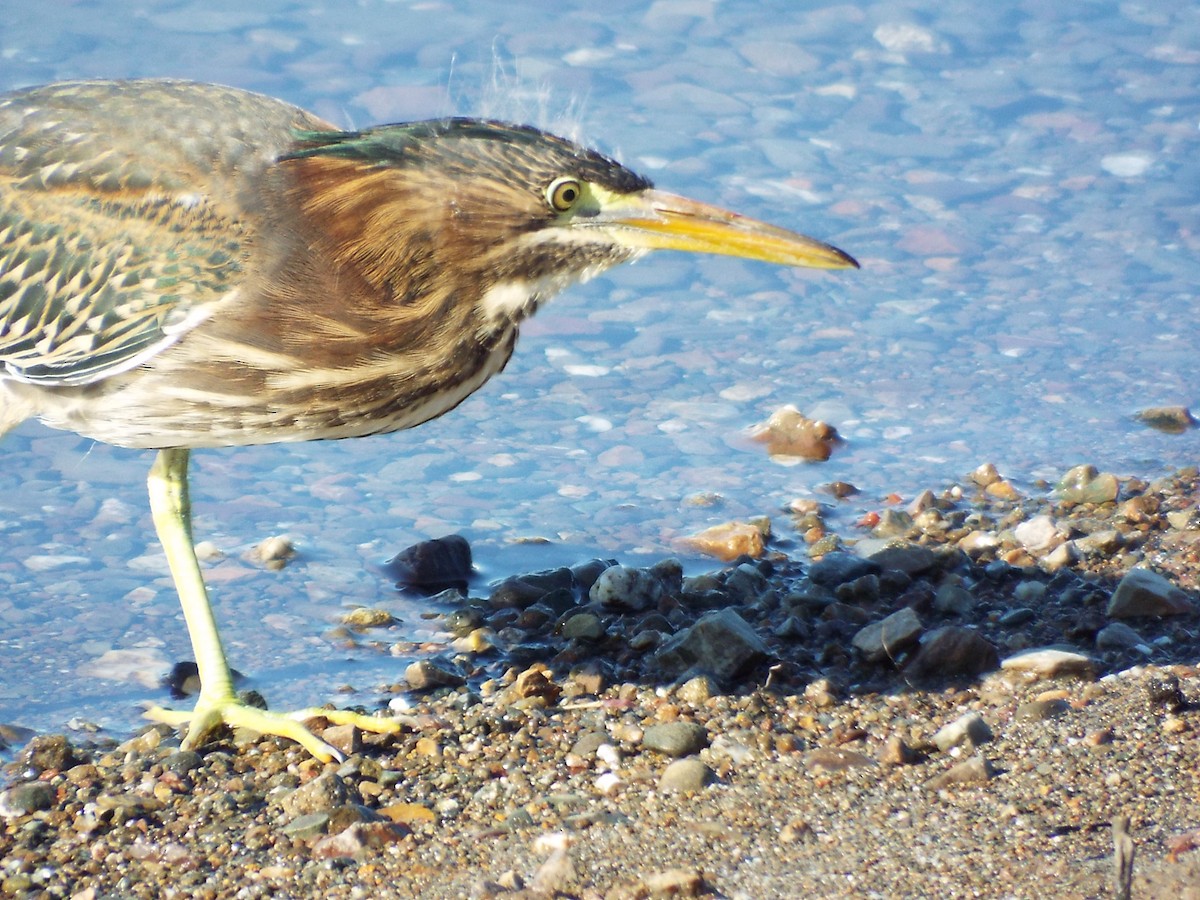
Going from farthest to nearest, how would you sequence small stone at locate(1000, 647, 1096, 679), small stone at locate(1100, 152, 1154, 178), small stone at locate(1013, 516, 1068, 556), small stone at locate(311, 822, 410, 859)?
small stone at locate(1100, 152, 1154, 178), small stone at locate(1013, 516, 1068, 556), small stone at locate(1000, 647, 1096, 679), small stone at locate(311, 822, 410, 859)

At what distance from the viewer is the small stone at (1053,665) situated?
4.56m

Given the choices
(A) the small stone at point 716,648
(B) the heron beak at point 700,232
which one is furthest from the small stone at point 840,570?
(B) the heron beak at point 700,232

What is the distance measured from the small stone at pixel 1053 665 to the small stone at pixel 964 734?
44cm

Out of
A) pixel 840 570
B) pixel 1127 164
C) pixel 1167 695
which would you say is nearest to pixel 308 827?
pixel 840 570

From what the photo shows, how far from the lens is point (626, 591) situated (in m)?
5.26

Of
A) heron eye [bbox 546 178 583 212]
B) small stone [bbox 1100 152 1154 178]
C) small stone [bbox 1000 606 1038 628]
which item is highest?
heron eye [bbox 546 178 583 212]

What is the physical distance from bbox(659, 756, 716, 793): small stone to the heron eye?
1.63 m

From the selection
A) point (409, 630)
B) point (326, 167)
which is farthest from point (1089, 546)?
point (326, 167)

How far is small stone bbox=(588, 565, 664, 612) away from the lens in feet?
17.3

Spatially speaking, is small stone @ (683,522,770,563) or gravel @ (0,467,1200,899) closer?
gravel @ (0,467,1200,899)

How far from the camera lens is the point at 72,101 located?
496cm

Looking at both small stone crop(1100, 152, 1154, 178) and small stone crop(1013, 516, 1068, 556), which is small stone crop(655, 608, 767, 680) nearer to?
small stone crop(1013, 516, 1068, 556)

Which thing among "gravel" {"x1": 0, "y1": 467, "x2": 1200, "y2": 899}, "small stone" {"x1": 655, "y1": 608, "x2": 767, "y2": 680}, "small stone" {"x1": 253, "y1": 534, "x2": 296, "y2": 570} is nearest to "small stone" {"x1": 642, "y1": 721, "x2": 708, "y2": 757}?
"gravel" {"x1": 0, "y1": 467, "x2": 1200, "y2": 899}

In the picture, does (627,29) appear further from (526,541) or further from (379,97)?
(526,541)
